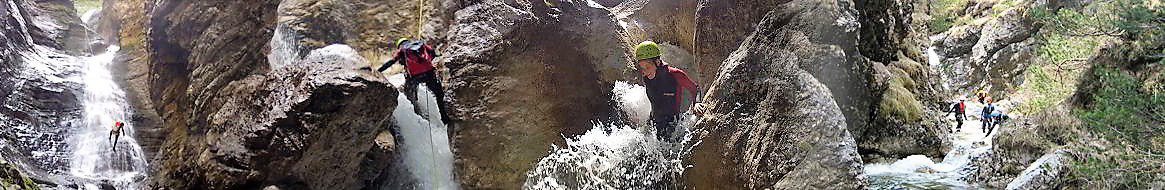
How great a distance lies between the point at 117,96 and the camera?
45.9 feet

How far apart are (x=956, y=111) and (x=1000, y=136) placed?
6152mm

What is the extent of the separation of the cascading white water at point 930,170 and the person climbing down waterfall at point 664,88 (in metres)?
7.52

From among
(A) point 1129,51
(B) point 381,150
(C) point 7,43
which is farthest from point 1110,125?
(C) point 7,43

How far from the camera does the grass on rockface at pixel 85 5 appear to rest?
64.7ft

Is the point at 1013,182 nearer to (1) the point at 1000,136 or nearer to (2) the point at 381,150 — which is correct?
(1) the point at 1000,136

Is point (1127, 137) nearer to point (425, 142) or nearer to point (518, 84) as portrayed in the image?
point (518, 84)

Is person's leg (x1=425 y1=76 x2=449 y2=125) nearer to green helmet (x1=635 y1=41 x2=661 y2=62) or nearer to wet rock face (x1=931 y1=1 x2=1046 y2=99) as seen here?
green helmet (x1=635 y1=41 x2=661 y2=62)

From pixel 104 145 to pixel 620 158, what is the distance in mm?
9527

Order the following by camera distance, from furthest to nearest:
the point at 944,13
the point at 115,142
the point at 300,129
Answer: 1. the point at 944,13
2. the point at 115,142
3. the point at 300,129

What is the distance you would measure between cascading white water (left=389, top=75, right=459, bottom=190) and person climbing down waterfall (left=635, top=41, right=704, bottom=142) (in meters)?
4.87

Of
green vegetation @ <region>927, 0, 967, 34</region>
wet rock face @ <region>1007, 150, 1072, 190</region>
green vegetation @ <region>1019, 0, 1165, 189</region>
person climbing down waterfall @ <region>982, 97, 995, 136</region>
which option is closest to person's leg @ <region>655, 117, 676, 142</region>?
green vegetation @ <region>1019, 0, 1165, 189</region>

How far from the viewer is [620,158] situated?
7.65 m

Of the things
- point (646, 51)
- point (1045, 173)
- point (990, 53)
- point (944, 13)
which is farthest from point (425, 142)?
point (944, 13)

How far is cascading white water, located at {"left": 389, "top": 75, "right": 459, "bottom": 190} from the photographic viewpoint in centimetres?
1104
